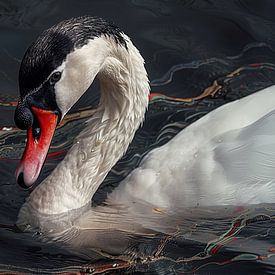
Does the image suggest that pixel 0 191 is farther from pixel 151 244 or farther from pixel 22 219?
pixel 151 244

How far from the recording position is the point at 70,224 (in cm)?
468

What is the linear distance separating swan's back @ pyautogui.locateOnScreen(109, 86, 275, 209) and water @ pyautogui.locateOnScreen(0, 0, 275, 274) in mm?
123

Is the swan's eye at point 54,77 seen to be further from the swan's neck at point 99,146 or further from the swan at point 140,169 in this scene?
the swan's neck at point 99,146

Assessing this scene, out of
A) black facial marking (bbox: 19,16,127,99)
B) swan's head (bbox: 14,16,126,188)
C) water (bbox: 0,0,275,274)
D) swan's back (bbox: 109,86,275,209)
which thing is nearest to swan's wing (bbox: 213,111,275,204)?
swan's back (bbox: 109,86,275,209)

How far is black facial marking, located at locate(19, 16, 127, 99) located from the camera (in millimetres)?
3936

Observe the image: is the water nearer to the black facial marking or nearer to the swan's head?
the swan's head

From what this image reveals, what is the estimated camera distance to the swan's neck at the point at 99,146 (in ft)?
15.1

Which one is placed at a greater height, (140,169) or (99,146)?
(99,146)

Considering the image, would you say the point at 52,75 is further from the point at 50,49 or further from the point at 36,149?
the point at 36,149

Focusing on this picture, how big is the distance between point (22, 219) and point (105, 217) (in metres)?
0.45

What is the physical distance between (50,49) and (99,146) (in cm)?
94

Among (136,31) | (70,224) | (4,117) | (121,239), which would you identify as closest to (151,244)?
(121,239)

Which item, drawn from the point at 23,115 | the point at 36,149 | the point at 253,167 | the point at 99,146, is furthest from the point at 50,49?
the point at 253,167

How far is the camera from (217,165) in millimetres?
4672
